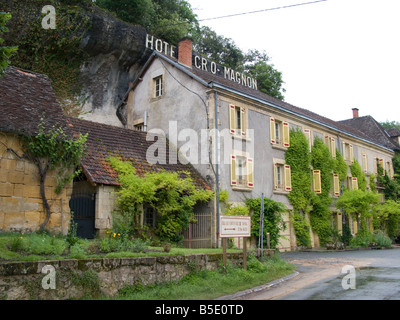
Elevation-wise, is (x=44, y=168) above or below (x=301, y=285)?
above

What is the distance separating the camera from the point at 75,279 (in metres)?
7.55

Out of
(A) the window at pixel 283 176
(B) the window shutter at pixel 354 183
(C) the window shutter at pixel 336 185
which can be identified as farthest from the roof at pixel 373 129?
(A) the window at pixel 283 176

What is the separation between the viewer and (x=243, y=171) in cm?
2064

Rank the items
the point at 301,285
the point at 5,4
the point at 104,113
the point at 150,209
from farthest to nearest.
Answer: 1. the point at 104,113
2. the point at 5,4
3. the point at 150,209
4. the point at 301,285

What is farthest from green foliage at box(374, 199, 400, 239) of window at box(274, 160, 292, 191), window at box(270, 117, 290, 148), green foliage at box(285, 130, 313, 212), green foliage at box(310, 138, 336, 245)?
window at box(270, 117, 290, 148)

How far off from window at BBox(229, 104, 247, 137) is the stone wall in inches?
401

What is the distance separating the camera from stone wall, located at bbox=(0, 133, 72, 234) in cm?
1123

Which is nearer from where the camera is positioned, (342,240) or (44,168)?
(44,168)

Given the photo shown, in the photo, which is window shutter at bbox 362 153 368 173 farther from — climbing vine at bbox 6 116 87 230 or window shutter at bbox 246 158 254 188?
climbing vine at bbox 6 116 87 230

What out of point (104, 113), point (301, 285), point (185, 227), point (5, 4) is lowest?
point (301, 285)

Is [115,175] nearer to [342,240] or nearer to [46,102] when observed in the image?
[46,102]

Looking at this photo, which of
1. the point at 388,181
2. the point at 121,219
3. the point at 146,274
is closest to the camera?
the point at 146,274
